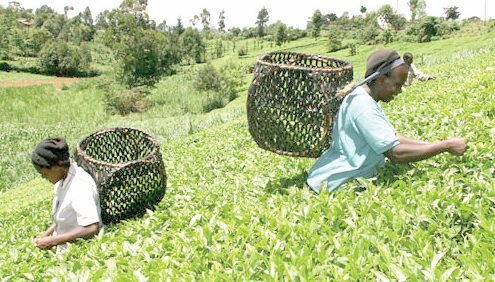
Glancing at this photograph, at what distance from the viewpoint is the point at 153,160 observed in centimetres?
435

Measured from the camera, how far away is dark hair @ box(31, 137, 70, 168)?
134 inches

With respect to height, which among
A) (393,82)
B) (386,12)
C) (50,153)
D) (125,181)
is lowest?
(125,181)

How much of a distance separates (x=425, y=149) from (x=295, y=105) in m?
1.09

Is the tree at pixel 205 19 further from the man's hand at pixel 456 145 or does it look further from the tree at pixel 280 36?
the man's hand at pixel 456 145

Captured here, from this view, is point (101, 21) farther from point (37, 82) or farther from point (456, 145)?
point (456, 145)

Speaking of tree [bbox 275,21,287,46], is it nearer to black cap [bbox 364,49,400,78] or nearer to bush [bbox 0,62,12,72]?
bush [bbox 0,62,12,72]

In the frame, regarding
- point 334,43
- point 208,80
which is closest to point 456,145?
point 208,80

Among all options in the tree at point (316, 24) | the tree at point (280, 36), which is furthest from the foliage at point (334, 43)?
the tree at point (280, 36)

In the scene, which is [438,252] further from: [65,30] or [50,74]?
[65,30]

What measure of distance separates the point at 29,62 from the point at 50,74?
640 cm

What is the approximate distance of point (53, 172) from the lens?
350cm

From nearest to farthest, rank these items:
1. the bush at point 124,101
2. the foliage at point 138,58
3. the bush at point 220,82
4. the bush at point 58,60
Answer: the bush at point 124,101 < the bush at point 220,82 < the foliage at point 138,58 < the bush at point 58,60

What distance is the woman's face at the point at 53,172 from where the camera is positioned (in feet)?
11.4

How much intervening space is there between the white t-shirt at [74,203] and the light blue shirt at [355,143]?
192 centimetres
